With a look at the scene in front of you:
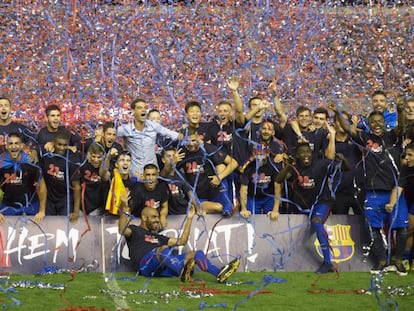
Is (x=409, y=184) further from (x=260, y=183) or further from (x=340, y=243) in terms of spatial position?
(x=260, y=183)

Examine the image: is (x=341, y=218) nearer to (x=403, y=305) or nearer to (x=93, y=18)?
(x=403, y=305)

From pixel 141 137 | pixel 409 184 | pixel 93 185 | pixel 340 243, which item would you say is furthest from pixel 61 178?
pixel 409 184

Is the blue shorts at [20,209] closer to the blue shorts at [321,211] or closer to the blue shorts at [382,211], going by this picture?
the blue shorts at [321,211]

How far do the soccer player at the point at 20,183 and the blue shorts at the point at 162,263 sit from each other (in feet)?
3.86

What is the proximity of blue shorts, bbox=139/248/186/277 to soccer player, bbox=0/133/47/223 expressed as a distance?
1176 millimetres

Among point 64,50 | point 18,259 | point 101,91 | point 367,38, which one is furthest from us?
point 367,38

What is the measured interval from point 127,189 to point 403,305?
122 inches

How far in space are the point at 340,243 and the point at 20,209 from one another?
125 inches

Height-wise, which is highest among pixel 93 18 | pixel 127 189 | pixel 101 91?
pixel 93 18

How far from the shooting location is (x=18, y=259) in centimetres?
959

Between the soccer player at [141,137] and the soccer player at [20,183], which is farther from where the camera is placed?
the soccer player at [141,137]

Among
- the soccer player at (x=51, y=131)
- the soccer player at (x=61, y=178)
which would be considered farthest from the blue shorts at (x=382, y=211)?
the soccer player at (x=51, y=131)

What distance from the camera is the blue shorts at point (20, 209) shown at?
982cm

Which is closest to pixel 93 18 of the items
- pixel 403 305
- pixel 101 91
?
pixel 101 91
